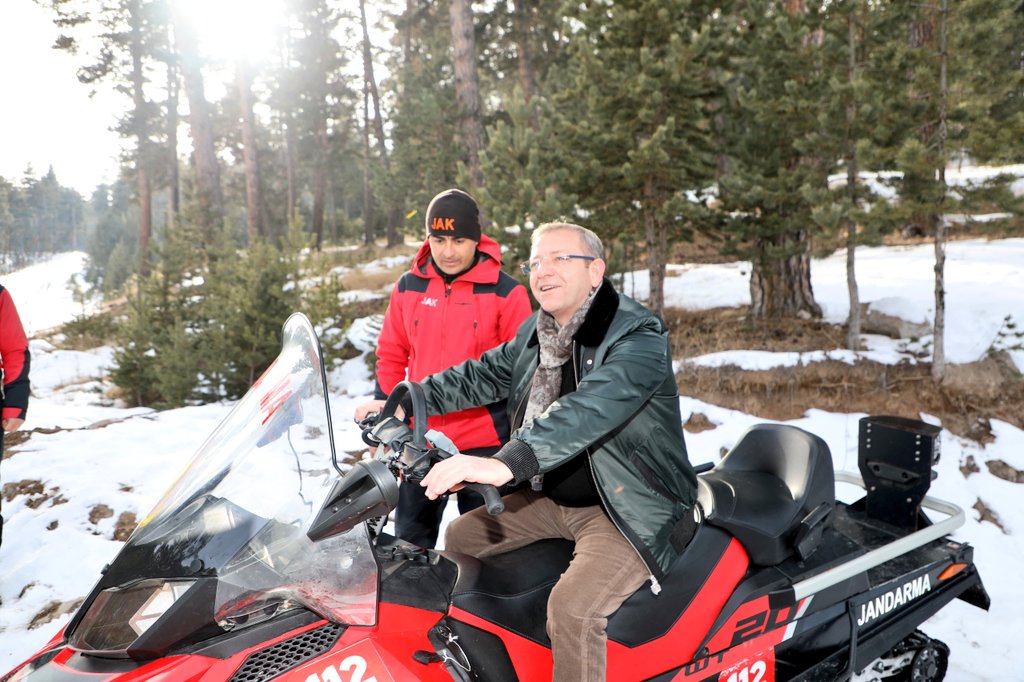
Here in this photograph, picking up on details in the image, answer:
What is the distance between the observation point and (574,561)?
2.14 m

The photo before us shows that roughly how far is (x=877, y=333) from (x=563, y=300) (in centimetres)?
671

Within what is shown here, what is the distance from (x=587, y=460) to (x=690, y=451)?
381 centimetres

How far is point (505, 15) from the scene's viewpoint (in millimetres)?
12812

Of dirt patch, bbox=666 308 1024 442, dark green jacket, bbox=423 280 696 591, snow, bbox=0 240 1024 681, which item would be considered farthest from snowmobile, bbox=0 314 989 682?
dirt patch, bbox=666 308 1024 442

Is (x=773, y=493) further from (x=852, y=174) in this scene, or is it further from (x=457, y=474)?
(x=852, y=174)

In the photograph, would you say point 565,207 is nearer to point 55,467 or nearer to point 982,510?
point 982,510

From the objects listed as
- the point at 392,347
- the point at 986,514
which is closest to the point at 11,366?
the point at 392,347

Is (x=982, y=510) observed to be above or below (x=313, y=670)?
below

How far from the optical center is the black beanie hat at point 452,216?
3131 mm

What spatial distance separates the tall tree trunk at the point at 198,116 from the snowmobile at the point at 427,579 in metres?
14.3

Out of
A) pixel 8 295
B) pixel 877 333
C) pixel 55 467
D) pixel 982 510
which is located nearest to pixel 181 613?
pixel 8 295

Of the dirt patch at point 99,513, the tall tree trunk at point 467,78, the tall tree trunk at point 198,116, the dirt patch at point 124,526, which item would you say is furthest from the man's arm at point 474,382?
the tall tree trunk at point 198,116

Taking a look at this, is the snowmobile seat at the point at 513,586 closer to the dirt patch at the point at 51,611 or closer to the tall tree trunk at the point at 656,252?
the dirt patch at the point at 51,611

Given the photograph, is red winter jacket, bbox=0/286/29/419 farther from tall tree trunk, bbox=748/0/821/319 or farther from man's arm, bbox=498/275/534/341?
tall tree trunk, bbox=748/0/821/319
